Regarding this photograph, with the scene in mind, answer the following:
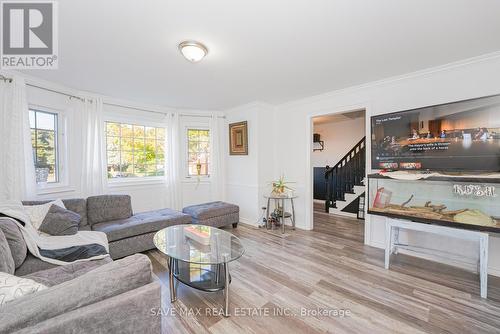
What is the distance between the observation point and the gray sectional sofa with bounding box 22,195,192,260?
9.14ft

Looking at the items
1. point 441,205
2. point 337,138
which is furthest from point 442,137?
point 337,138

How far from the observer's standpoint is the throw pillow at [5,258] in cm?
152

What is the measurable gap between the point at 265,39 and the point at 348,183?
438cm

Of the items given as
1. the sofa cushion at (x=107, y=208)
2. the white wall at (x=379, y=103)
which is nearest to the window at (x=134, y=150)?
the sofa cushion at (x=107, y=208)

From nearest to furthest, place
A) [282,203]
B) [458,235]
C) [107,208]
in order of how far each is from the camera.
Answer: [458,235] → [107,208] → [282,203]

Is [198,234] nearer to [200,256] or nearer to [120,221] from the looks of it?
[200,256]

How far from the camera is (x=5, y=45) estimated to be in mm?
2117

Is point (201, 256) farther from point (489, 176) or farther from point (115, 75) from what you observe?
point (489, 176)

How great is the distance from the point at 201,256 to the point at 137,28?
6.87 feet

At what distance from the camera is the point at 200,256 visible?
1.96 metres

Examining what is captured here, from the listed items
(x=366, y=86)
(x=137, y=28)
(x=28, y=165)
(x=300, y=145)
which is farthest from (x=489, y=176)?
(x=28, y=165)

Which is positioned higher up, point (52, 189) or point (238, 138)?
point (238, 138)

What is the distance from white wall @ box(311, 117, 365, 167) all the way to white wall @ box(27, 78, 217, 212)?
11.3ft

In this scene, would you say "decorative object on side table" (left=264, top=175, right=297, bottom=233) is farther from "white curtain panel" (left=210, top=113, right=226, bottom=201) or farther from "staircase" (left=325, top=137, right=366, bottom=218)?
"staircase" (left=325, top=137, right=366, bottom=218)
